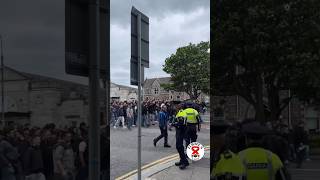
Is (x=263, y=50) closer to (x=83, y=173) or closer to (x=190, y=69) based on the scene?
(x=190, y=69)

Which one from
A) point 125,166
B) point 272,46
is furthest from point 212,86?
point 125,166

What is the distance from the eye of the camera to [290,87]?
1988mm

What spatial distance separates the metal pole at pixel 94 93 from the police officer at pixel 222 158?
543 millimetres

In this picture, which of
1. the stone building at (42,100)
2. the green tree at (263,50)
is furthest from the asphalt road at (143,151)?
the green tree at (263,50)

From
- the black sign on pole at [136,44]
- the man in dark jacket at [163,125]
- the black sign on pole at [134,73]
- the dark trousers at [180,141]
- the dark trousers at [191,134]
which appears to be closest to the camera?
the black sign on pole at [136,44]

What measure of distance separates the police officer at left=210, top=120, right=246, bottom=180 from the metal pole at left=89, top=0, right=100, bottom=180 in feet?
1.78

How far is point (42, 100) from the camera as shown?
86.7 inches

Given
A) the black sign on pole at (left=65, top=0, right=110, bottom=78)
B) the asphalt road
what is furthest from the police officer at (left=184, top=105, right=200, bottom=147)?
the asphalt road

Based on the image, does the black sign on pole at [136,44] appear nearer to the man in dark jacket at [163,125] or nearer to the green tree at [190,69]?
the green tree at [190,69]

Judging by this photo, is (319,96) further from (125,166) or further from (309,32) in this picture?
(125,166)

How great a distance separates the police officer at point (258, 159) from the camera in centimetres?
205

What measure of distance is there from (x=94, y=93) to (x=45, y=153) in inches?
13.6

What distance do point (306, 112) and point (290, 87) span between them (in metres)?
0.18

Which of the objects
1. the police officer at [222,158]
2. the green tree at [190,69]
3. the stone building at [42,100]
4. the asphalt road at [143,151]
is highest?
the green tree at [190,69]
